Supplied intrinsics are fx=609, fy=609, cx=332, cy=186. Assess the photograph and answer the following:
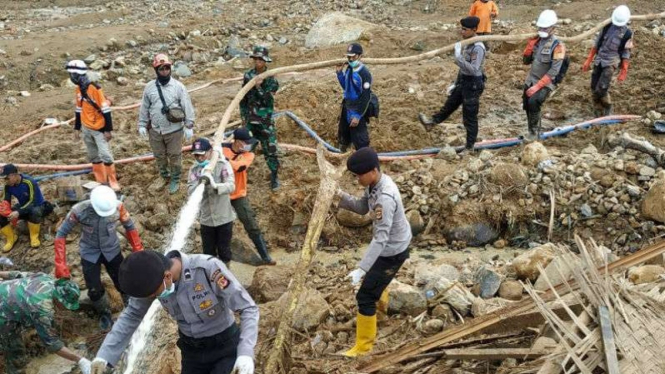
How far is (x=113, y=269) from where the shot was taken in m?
5.64

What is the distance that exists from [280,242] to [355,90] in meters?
2.00

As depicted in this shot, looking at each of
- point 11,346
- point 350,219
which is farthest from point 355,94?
point 11,346

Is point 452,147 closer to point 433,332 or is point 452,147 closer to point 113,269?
point 433,332

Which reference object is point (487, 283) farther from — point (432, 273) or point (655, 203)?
point (655, 203)

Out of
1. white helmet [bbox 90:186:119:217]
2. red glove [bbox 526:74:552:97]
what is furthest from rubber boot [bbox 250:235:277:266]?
red glove [bbox 526:74:552:97]

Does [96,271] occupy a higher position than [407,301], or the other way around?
[407,301]

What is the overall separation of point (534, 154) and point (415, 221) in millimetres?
1678

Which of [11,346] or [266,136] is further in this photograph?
[266,136]

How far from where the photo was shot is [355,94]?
688 centimetres

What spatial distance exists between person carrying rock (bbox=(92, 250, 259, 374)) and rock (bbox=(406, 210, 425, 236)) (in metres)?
3.76

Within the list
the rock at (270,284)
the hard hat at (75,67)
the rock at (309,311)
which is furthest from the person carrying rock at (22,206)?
the rock at (309,311)

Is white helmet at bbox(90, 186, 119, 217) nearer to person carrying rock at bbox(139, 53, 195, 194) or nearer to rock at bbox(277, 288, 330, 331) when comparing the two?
rock at bbox(277, 288, 330, 331)

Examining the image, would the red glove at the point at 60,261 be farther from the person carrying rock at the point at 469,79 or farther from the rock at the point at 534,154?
the rock at the point at 534,154

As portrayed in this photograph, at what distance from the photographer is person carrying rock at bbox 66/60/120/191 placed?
6.68 m
